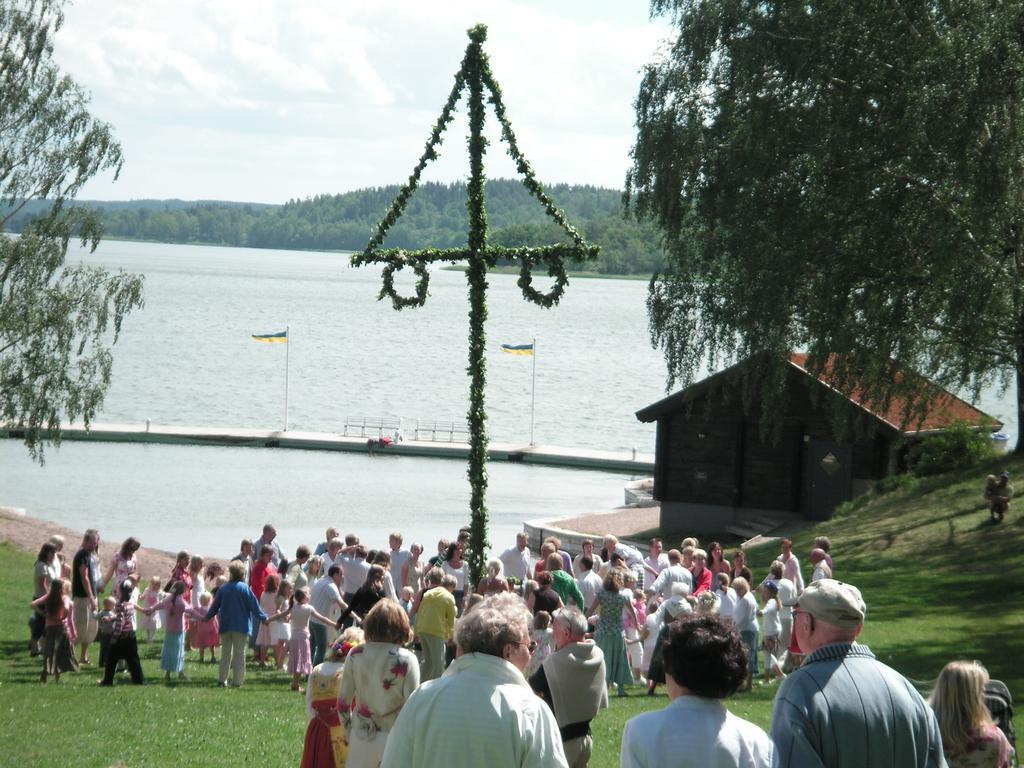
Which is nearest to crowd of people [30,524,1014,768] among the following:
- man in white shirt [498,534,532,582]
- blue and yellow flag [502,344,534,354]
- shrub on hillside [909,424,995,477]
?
man in white shirt [498,534,532,582]

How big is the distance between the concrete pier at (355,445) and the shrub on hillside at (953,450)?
26.2 meters

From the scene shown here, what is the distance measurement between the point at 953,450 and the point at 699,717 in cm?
2951

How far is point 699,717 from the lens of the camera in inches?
190

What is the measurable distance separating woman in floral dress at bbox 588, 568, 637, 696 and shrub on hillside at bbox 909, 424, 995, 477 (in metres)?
19.6

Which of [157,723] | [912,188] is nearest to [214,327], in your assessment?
[912,188]

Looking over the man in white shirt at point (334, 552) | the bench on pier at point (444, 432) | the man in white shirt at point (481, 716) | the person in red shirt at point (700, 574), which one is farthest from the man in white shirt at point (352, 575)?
the bench on pier at point (444, 432)

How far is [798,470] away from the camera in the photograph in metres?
35.0

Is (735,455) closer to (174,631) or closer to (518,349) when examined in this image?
(174,631)

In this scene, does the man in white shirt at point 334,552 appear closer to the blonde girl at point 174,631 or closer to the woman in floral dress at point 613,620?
the blonde girl at point 174,631

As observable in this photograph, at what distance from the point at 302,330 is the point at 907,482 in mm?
120872

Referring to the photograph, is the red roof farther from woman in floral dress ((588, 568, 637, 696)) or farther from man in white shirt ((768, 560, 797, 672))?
woman in floral dress ((588, 568, 637, 696))

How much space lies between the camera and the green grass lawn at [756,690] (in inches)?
425

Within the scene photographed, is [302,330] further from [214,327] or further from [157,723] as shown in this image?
[157,723]

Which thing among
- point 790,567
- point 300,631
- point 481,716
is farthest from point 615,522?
point 481,716
